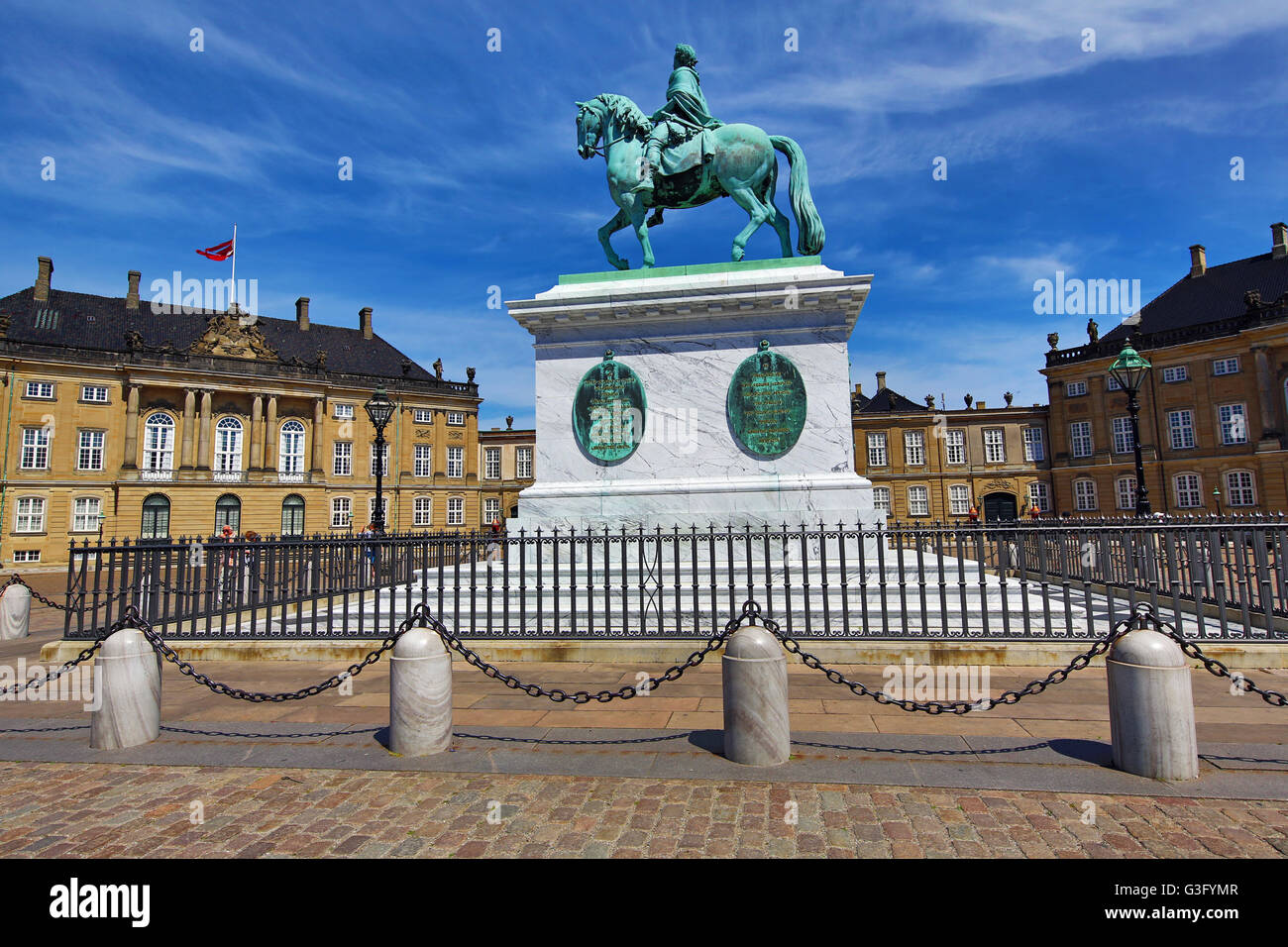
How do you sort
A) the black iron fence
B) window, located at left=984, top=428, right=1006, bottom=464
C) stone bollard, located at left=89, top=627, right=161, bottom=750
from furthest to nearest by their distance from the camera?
1. window, located at left=984, top=428, right=1006, bottom=464
2. the black iron fence
3. stone bollard, located at left=89, top=627, right=161, bottom=750

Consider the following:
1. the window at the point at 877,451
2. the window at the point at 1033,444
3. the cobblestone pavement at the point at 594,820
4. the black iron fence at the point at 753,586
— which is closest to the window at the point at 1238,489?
the window at the point at 1033,444

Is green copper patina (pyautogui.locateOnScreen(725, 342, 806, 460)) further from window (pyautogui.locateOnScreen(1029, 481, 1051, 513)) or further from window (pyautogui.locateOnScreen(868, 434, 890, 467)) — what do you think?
window (pyautogui.locateOnScreen(1029, 481, 1051, 513))

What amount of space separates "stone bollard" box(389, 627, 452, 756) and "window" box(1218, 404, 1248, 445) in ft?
185

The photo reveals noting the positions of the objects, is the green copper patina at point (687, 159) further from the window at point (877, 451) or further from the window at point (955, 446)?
the window at point (955, 446)

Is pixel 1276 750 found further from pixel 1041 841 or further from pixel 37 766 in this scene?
pixel 37 766

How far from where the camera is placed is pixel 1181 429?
46312 millimetres

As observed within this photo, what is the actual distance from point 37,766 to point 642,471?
25.5 ft

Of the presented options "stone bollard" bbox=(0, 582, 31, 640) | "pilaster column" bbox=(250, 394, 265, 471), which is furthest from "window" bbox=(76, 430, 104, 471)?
"stone bollard" bbox=(0, 582, 31, 640)

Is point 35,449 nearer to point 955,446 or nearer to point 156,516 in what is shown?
point 156,516

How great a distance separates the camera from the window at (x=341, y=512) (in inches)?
2042

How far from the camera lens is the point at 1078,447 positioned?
5128cm

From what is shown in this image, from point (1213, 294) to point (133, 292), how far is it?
8087 centimetres

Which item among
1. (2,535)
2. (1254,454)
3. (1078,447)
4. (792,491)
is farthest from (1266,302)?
(2,535)

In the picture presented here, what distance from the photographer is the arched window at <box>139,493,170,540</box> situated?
4472 centimetres
